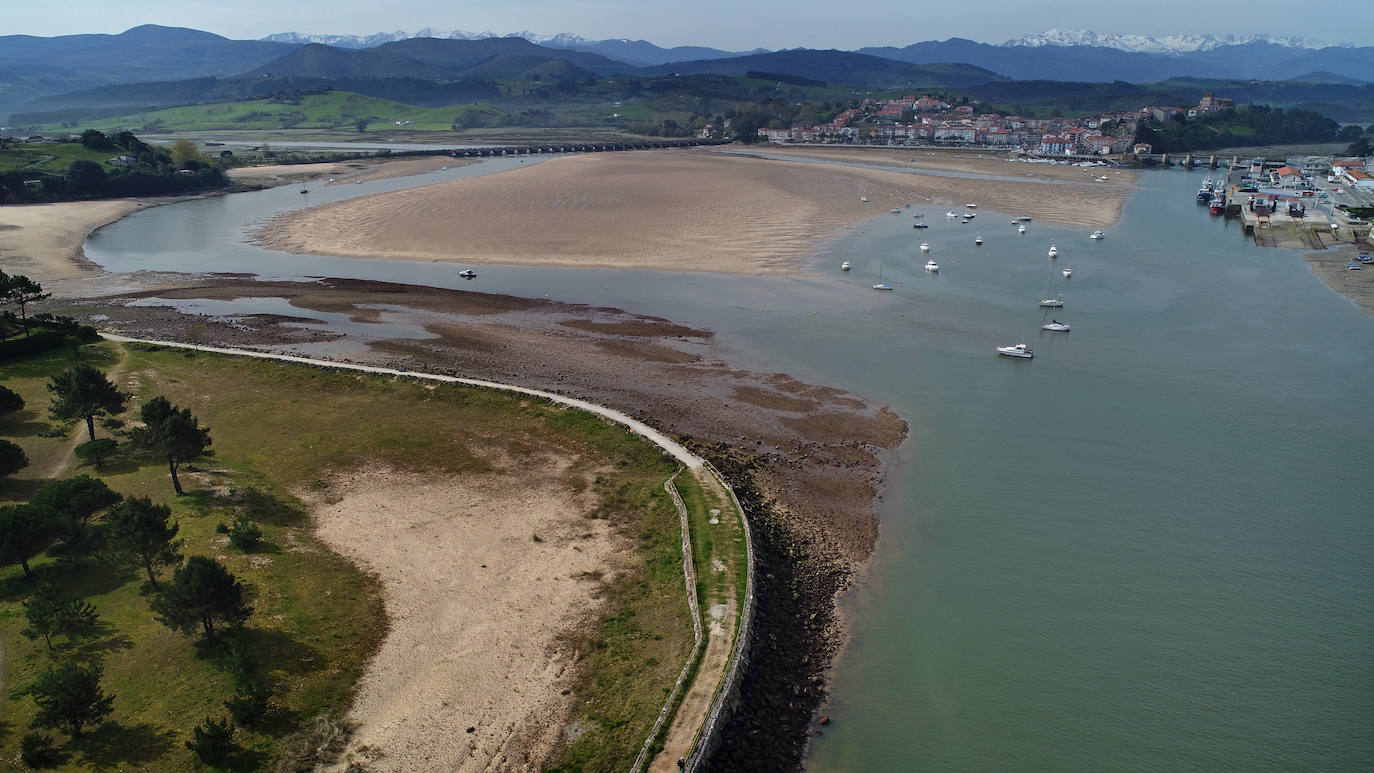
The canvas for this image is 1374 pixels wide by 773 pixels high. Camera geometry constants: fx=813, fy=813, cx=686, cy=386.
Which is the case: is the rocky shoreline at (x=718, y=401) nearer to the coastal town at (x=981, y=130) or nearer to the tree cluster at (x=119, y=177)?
the tree cluster at (x=119, y=177)

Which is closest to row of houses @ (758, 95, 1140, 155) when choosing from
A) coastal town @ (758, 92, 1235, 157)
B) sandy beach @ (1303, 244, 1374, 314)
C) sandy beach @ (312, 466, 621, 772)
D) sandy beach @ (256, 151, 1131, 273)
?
coastal town @ (758, 92, 1235, 157)

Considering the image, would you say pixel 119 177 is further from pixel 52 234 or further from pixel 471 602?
pixel 471 602

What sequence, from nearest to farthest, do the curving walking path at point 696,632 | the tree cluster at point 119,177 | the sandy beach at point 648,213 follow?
the curving walking path at point 696,632
the sandy beach at point 648,213
the tree cluster at point 119,177

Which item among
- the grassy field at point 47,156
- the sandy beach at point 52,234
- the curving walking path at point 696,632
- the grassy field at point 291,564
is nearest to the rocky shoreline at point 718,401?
the curving walking path at point 696,632

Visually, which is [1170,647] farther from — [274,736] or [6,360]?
[6,360]

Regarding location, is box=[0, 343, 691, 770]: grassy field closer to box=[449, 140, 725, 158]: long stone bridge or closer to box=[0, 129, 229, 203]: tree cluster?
box=[0, 129, 229, 203]: tree cluster

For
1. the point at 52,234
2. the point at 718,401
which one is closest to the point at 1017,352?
the point at 718,401
